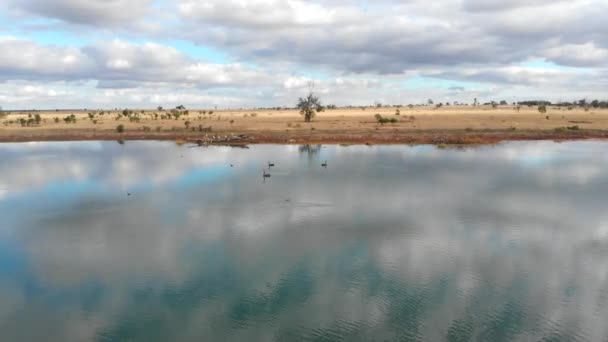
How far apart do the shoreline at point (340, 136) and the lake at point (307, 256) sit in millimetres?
24495

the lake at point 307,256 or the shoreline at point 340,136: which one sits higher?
the shoreline at point 340,136

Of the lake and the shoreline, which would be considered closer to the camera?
the lake

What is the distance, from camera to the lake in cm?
1512

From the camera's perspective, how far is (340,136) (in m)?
70.9

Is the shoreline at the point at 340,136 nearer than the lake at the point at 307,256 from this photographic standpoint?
No

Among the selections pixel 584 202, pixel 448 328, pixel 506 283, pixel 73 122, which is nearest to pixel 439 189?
pixel 584 202

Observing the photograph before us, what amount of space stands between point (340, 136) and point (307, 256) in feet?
167

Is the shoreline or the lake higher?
the shoreline

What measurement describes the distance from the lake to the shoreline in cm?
2450

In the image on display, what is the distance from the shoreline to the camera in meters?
66.9

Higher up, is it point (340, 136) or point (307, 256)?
point (340, 136)

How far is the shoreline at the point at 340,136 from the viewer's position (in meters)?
66.9

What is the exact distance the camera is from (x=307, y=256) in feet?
68.8

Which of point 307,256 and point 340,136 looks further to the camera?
point 340,136
